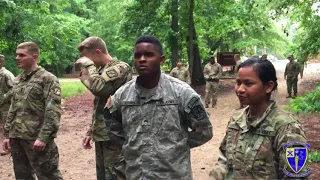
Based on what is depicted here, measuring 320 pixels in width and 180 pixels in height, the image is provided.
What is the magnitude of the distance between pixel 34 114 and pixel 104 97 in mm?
1119

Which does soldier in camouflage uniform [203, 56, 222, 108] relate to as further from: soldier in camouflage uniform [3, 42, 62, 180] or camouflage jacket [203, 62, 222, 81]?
soldier in camouflage uniform [3, 42, 62, 180]

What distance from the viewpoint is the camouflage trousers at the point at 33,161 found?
4.86 m

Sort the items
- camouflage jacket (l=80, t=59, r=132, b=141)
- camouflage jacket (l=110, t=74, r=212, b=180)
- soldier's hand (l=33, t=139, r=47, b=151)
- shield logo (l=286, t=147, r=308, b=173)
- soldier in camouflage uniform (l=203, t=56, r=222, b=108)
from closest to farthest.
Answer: shield logo (l=286, t=147, r=308, b=173)
camouflage jacket (l=110, t=74, r=212, b=180)
camouflage jacket (l=80, t=59, r=132, b=141)
soldier's hand (l=33, t=139, r=47, b=151)
soldier in camouflage uniform (l=203, t=56, r=222, b=108)

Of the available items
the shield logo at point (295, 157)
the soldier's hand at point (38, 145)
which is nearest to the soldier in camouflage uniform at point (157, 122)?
the shield logo at point (295, 157)

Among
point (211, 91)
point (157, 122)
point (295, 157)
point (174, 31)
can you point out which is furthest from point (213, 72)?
point (295, 157)

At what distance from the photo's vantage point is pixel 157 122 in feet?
9.78

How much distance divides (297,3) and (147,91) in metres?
7.67

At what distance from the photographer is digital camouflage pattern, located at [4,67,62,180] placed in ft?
15.9

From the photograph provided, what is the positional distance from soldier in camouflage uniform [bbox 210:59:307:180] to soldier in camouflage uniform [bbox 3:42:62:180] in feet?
8.59

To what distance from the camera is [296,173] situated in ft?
7.91

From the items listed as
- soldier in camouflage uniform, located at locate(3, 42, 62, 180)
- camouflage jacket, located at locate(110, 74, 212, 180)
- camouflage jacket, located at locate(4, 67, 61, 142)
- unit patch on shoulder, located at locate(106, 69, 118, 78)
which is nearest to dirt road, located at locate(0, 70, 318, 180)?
soldier in camouflage uniform, located at locate(3, 42, 62, 180)

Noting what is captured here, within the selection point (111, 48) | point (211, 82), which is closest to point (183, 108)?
point (211, 82)

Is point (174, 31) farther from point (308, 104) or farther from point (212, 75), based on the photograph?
point (308, 104)

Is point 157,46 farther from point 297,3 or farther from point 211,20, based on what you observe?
point 211,20
